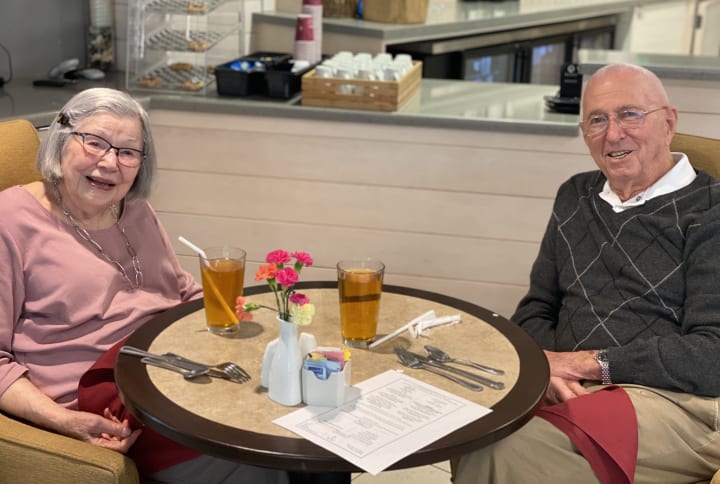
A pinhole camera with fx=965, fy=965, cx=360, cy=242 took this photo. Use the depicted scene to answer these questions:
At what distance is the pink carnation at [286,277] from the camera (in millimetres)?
1584

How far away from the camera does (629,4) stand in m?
5.90

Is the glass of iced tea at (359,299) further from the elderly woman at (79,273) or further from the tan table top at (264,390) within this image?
the elderly woman at (79,273)

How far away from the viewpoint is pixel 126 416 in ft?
5.87

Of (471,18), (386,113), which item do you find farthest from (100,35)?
(471,18)

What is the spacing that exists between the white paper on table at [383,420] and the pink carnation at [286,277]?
0.67 ft

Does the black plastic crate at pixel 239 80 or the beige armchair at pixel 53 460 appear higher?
the black plastic crate at pixel 239 80

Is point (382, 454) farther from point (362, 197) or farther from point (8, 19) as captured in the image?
point (8, 19)

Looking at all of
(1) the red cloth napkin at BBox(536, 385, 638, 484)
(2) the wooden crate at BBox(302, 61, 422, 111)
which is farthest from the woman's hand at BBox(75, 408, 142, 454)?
(2) the wooden crate at BBox(302, 61, 422, 111)

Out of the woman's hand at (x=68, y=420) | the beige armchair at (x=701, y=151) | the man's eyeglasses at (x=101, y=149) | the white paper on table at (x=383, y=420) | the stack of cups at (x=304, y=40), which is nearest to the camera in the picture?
the white paper on table at (x=383, y=420)

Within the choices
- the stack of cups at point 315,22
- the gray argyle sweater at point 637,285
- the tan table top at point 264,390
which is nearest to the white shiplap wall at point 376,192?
the stack of cups at point 315,22

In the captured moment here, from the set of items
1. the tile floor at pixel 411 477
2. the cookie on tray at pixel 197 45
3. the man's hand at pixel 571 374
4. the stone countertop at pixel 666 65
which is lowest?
the tile floor at pixel 411 477

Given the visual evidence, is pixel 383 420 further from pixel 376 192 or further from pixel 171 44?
pixel 171 44

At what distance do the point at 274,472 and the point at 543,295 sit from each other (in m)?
0.80

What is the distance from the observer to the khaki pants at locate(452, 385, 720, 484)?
179cm
